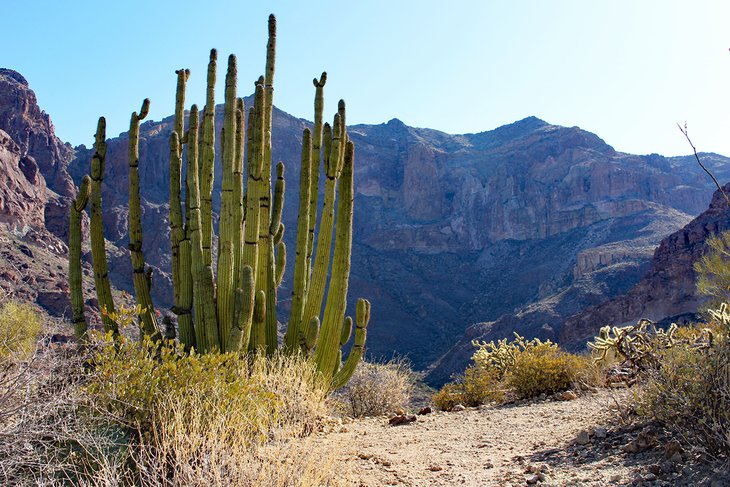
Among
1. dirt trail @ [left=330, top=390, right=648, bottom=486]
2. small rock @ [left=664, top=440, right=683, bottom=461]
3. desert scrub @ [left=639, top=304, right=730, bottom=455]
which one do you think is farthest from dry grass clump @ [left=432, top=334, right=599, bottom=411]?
small rock @ [left=664, top=440, right=683, bottom=461]

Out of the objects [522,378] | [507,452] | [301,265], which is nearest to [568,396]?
[522,378]

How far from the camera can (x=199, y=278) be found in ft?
26.0

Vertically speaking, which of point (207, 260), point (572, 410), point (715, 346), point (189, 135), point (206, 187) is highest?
point (189, 135)

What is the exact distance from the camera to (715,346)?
5.07 meters

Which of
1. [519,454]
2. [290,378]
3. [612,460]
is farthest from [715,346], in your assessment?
[290,378]

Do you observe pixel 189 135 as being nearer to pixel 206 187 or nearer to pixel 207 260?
pixel 206 187

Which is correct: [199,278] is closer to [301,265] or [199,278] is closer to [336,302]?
[301,265]

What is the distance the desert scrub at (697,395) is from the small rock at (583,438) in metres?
0.58

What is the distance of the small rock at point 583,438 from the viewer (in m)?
5.60

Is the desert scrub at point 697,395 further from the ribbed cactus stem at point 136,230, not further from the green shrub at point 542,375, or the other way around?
the ribbed cactus stem at point 136,230

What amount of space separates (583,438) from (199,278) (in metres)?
4.95

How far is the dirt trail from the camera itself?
478 centimetres

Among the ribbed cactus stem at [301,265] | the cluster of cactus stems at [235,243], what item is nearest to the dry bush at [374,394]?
the cluster of cactus stems at [235,243]

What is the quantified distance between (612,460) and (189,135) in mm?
6777
